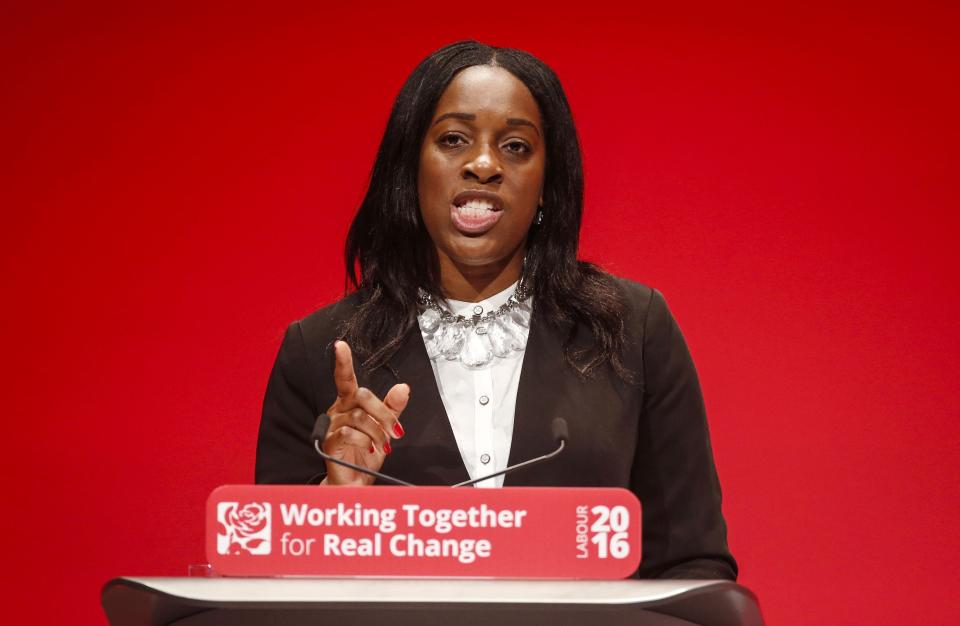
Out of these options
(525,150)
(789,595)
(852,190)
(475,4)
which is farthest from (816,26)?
(789,595)

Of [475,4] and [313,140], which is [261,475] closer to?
[313,140]

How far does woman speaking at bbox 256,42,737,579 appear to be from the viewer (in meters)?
1.49

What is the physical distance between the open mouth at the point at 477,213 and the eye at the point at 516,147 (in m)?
0.07

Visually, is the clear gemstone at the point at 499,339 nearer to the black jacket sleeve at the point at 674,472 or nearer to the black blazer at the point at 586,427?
the black blazer at the point at 586,427

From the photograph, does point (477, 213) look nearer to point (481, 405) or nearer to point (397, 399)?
point (481, 405)

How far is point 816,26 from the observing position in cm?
225

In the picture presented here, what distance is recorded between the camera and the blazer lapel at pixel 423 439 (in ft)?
4.80

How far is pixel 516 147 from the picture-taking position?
1.56 metres

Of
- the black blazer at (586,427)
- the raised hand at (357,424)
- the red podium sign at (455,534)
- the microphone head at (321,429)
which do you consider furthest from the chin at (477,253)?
the red podium sign at (455,534)

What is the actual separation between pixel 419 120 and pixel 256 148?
0.81m

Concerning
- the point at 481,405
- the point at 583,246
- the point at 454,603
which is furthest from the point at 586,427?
the point at 583,246

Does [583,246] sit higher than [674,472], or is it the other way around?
[583,246]

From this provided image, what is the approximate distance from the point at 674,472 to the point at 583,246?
2.76 ft

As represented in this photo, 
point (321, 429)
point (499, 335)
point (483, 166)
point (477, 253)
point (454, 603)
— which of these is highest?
point (483, 166)
